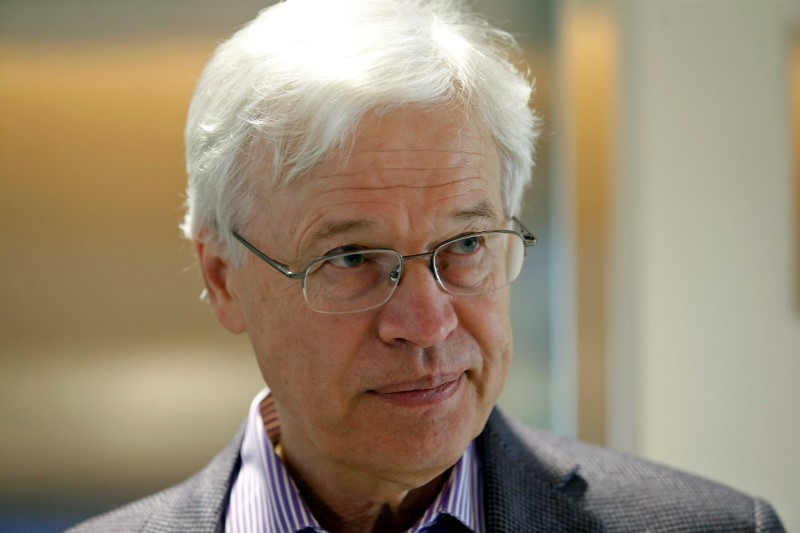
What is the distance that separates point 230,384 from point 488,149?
1.70 m

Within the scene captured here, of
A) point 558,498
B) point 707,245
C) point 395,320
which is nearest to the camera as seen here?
point 395,320

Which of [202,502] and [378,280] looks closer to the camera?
[378,280]

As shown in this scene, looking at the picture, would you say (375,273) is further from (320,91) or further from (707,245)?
(707,245)

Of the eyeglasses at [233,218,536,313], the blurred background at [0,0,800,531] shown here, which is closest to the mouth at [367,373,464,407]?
the eyeglasses at [233,218,536,313]

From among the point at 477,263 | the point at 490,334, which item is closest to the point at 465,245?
the point at 477,263

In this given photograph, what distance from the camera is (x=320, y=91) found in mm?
1408

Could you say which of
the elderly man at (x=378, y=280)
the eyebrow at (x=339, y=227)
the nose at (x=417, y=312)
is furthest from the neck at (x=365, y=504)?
the eyebrow at (x=339, y=227)

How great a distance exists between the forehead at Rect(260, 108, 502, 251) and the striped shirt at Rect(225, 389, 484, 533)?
47 centimetres

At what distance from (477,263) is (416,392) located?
249mm

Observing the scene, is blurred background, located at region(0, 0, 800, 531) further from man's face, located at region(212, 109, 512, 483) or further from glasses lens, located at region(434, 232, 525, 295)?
man's face, located at region(212, 109, 512, 483)

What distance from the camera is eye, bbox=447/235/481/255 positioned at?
1.45 metres

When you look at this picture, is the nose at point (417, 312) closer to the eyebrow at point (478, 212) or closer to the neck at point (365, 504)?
the eyebrow at point (478, 212)

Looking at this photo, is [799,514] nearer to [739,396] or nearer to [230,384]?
[739,396]

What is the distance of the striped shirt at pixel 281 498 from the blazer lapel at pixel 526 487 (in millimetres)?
29
